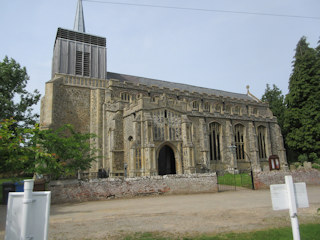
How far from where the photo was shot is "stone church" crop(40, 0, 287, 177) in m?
19.8

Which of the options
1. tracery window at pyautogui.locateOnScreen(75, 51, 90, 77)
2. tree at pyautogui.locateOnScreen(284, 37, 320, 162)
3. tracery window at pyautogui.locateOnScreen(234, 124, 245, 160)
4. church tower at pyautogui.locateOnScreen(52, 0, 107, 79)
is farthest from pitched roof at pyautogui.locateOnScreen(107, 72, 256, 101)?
tree at pyautogui.locateOnScreen(284, 37, 320, 162)

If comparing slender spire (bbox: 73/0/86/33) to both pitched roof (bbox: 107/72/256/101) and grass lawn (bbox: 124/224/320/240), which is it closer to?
pitched roof (bbox: 107/72/256/101)

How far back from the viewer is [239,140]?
30797mm

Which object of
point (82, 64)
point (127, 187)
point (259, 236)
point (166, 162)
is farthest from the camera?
point (82, 64)

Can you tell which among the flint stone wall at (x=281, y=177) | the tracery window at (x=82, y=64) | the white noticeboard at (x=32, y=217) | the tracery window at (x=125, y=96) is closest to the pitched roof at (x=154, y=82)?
the tracery window at (x=82, y=64)

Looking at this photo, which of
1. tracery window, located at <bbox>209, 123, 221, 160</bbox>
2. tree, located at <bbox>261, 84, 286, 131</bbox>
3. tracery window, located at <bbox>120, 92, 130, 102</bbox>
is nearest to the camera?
tracery window, located at <bbox>120, 92, 130, 102</bbox>

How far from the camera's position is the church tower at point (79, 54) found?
25.9 meters

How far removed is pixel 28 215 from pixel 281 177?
1929cm

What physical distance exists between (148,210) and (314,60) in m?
33.0

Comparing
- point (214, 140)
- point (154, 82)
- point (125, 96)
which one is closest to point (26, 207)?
point (125, 96)

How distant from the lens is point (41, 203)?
2.50 metres

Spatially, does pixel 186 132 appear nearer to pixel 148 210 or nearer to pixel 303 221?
pixel 148 210

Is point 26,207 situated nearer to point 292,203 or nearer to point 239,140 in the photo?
point 292,203

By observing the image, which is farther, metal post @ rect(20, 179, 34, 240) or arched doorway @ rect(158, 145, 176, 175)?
arched doorway @ rect(158, 145, 176, 175)
